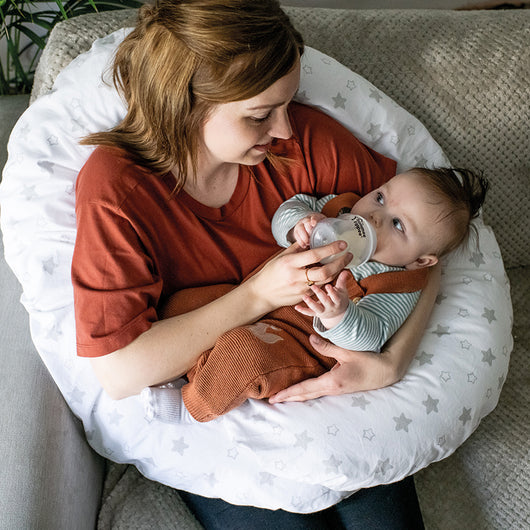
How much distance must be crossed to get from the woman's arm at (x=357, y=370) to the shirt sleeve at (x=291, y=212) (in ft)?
0.75

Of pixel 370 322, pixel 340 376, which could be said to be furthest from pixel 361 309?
pixel 340 376

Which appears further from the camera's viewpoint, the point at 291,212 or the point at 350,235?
the point at 291,212

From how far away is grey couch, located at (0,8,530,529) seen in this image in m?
1.16

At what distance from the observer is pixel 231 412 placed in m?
1.23

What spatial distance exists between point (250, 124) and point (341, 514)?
82 cm

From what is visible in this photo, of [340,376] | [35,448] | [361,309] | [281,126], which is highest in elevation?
[281,126]

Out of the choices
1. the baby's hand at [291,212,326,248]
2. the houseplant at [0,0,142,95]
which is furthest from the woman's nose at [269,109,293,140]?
the houseplant at [0,0,142,95]

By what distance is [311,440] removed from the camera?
1.18m

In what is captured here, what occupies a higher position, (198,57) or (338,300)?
(198,57)

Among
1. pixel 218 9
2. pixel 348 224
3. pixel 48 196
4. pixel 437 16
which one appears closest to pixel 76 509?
pixel 48 196

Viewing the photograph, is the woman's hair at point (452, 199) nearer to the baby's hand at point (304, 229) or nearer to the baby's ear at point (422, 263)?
the baby's ear at point (422, 263)

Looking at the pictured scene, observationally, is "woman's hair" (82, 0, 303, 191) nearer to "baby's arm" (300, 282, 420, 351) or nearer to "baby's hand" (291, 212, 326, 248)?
"baby's hand" (291, 212, 326, 248)

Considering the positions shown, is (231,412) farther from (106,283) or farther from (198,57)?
(198,57)

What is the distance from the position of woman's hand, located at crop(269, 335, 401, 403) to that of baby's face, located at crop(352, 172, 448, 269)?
218mm
